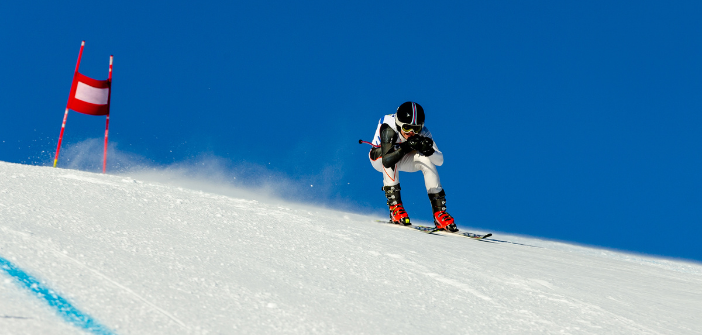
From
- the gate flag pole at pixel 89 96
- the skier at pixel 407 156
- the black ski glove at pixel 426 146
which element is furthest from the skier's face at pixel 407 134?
the gate flag pole at pixel 89 96

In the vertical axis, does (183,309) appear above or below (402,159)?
below

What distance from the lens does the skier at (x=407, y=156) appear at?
5379mm

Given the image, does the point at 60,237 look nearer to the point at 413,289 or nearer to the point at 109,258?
the point at 109,258

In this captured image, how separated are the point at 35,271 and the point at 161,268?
417 mm

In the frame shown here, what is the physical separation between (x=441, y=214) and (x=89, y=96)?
4620 millimetres

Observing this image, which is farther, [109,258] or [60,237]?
[60,237]

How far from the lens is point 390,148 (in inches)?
216

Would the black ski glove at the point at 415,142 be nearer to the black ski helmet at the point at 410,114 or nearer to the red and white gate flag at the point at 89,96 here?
the black ski helmet at the point at 410,114

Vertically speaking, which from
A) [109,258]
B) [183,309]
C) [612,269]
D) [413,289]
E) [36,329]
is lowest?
[36,329]

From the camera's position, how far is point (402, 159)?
5723 millimetres

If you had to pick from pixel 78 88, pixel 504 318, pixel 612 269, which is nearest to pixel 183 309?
pixel 504 318

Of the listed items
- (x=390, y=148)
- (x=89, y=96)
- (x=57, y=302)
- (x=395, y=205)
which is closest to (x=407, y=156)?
(x=390, y=148)

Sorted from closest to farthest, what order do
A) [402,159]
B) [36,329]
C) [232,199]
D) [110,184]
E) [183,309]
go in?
1. [36,329]
2. [183,309]
3. [110,184]
4. [232,199]
5. [402,159]

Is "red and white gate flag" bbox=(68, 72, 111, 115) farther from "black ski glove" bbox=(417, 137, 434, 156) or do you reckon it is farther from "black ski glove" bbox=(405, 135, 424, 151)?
"black ski glove" bbox=(417, 137, 434, 156)
